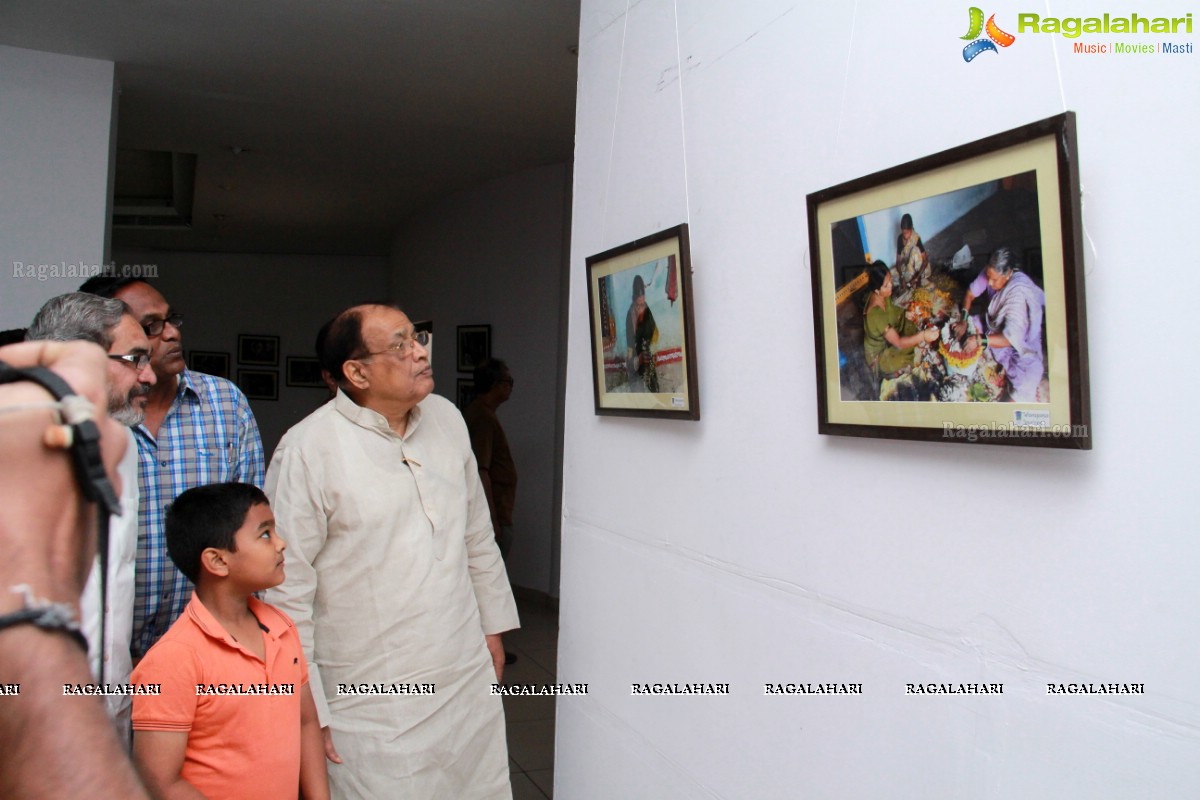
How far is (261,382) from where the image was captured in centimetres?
1154

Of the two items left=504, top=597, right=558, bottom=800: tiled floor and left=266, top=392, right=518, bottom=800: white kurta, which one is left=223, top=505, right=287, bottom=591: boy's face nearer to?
left=266, top=392, right=518, bottom=800: white kurta

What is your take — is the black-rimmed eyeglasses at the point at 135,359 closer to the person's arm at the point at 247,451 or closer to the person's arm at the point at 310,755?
the person's arm at the point at 247,451

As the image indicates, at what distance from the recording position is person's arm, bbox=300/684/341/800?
6.40 feet

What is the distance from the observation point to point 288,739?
1813mm

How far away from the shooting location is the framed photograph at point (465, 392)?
7806mm

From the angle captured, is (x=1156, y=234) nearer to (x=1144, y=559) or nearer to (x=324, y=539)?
(x=1144, y=559)

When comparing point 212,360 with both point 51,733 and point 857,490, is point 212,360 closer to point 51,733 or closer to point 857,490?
point 857,490

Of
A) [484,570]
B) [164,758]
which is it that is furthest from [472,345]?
[164,758]

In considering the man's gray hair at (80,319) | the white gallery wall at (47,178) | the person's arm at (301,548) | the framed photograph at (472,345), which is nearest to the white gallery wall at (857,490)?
the person's arm at (301,548)

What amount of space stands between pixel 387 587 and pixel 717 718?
0.91 metres

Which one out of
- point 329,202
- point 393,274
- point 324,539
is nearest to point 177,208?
point 329,202

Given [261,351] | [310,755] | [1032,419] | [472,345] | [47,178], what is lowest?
[310,755]

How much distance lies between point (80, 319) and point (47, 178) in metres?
3.01

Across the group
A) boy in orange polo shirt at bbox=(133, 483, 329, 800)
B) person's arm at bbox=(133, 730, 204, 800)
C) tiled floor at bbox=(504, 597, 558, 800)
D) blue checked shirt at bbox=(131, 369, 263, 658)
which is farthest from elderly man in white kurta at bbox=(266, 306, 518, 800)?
tiled floor at bbox=(504, 597, 558, 800)
